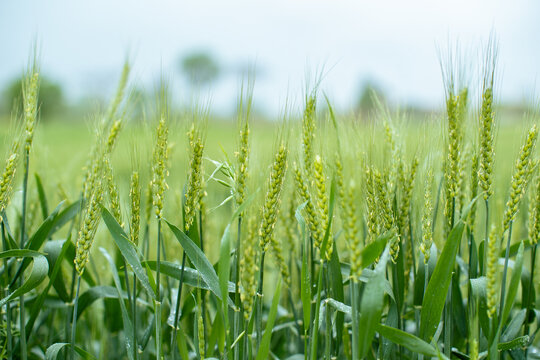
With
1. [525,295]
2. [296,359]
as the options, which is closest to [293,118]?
[296,359]

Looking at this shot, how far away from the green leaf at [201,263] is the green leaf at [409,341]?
0.39m

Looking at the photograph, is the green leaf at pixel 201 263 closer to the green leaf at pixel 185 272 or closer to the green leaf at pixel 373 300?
the green leaf at pixel 185 272

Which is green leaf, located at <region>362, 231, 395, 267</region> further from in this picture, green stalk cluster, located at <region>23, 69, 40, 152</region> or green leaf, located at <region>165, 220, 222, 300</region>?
green stalk cluster, located at <region>23, 69, 40, 152</region>

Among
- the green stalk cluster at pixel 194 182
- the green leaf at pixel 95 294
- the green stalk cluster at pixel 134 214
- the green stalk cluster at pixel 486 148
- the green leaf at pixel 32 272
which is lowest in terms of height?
the green leaf at pixel 95 294

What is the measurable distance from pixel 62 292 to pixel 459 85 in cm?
131

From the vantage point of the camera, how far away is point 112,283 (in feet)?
6.31

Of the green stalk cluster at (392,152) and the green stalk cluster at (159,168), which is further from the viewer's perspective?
the green stalk cluster at (392,152)

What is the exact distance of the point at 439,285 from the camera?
1.12 m

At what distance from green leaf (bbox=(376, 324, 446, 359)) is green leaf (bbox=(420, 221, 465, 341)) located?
0.11 m

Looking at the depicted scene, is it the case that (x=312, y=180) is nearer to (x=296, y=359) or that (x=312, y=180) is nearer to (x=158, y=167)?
(x=158, y=167)

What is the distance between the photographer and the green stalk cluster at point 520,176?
1.16m

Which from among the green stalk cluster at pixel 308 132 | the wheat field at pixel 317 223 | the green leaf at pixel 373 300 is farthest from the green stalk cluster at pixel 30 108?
the green leaf at pixel 373 300

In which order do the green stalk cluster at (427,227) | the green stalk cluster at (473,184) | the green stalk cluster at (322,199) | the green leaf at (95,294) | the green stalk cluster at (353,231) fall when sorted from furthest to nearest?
1. the green leaf at (95,294)
2. the green stalk cluster at (473,184)
3. the green stalk cluster at (427,227)
4. the green stalk cluster at (322,199)
5. the green stalk cluster at (353,231)

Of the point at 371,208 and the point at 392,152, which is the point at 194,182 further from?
the point at 392,152
